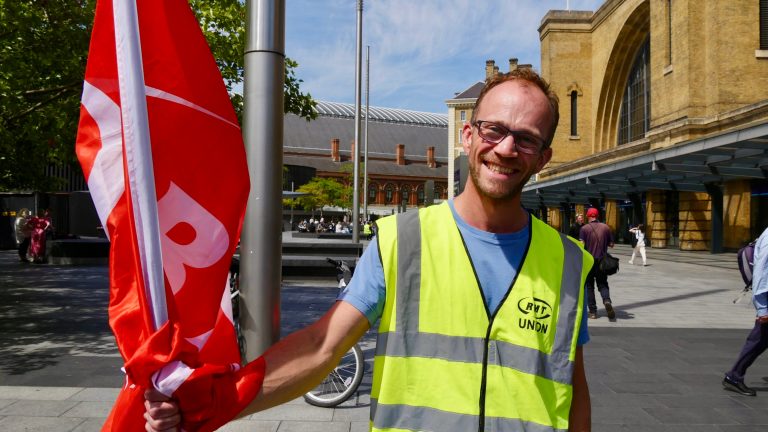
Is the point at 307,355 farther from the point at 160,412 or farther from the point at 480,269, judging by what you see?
the point at 480,269

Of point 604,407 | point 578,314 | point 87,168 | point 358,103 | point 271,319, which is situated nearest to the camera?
point 87,168

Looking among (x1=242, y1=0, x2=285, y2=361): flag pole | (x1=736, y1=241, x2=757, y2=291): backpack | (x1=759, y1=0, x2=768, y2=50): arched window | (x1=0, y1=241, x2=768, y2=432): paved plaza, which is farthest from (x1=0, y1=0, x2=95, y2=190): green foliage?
(x1=759, y1=0, x2=768, y2=50): arched window

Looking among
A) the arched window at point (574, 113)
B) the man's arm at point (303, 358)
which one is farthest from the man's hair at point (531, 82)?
the arched window at point (574, 113)

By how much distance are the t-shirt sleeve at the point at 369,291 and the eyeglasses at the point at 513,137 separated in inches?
16.5

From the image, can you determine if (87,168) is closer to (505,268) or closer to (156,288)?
(156,288)

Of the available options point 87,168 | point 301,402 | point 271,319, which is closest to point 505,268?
point 87,168

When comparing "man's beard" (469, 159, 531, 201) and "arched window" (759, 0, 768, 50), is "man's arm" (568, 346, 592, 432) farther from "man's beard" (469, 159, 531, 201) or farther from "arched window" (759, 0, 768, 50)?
"arched window" (759, 0, 768, 50)

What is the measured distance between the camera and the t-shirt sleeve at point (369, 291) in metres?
1.54

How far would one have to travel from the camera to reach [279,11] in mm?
2678

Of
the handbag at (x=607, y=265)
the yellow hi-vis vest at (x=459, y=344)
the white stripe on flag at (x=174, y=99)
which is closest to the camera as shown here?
the white stripe on flag at (x=174, y=99)

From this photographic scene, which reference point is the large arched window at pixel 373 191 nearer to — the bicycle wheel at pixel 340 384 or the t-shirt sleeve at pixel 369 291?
the bicycle wheel at pixel 340 384

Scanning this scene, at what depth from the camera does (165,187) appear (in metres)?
1.36

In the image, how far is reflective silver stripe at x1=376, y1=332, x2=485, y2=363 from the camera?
59.8 inches

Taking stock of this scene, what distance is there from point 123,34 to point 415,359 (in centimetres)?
105
